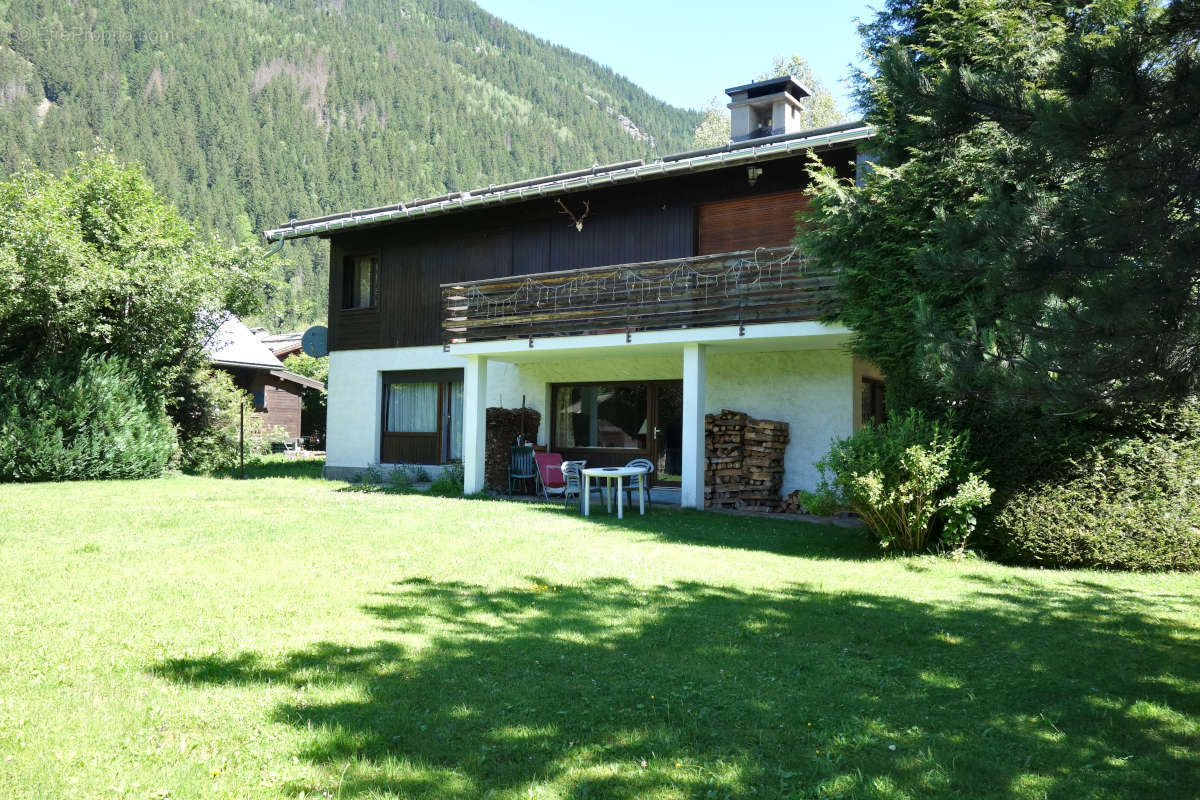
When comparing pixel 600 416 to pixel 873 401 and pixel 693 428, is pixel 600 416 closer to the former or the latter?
pixel 693 428

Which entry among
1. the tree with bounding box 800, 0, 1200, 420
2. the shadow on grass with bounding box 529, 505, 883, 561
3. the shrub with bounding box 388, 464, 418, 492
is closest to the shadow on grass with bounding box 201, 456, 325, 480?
the shrub with bounding box 388, 464, 418, 492

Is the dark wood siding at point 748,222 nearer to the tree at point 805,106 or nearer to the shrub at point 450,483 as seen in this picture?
the shrub at point 450,483

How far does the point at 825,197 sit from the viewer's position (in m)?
9.65

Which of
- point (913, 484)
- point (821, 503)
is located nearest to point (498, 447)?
point (821, 503)

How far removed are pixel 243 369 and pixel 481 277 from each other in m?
14.2

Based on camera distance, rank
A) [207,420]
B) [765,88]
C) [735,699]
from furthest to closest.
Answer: [207,420] → [765,88] → [735,699]

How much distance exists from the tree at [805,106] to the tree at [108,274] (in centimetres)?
1786

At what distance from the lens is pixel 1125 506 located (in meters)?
7.39

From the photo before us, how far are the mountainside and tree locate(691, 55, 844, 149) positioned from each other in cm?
4879

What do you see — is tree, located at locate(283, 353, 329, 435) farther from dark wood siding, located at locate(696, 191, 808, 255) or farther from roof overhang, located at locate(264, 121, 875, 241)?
dark wood siding, located at locate(696, 191, 808, 255)

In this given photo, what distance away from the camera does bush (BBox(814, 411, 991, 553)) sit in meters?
7.76

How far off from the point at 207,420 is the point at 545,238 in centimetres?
921

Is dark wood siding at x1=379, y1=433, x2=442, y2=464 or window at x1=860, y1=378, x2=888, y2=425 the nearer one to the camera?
window at x1=860, y1=378, x2=888, y2=425

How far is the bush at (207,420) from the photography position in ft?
60.1
